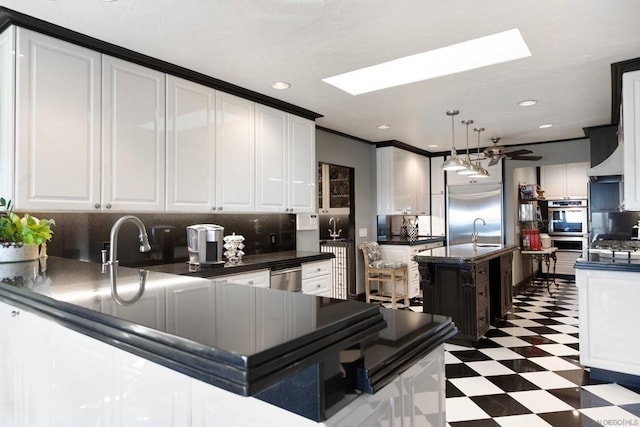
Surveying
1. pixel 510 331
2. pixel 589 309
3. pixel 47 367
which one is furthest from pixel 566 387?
pixel 47 367

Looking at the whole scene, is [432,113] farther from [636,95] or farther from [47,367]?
[47,367]

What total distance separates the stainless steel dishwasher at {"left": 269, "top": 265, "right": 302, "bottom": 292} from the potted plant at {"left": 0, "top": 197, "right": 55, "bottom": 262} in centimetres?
176

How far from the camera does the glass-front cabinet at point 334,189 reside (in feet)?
21.7

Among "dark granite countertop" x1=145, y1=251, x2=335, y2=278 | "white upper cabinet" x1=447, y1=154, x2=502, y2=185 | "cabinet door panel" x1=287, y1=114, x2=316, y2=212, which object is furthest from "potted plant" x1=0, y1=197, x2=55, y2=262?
"white upper cabinet" x1=447, y1=154, x2=502, y2=185

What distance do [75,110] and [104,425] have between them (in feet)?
6.78

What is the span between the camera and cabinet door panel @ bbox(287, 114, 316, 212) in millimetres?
4133

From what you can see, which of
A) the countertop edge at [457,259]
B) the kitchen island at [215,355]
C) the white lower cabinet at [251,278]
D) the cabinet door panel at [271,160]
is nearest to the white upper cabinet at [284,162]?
the cabinet door panel at [271,160]

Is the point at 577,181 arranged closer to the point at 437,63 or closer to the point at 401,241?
the point at 401,241

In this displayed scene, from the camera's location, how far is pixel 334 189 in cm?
679

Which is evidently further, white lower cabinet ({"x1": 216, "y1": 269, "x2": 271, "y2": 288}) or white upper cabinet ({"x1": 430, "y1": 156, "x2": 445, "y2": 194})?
white upper cabinet ({"x1": 430, "y1": 156, "x2": 445, "y2": 194})

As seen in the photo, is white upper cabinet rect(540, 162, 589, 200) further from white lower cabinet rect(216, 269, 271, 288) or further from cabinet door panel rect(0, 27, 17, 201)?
cabinet door panel rect(0, 27, 17, 201)

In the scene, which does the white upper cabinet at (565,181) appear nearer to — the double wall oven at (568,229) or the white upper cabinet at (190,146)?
the double wall oven at (568,229)

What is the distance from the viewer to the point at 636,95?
2.96 metres

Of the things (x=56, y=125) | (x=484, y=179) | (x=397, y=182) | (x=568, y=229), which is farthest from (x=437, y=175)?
(x=56, y=125)
